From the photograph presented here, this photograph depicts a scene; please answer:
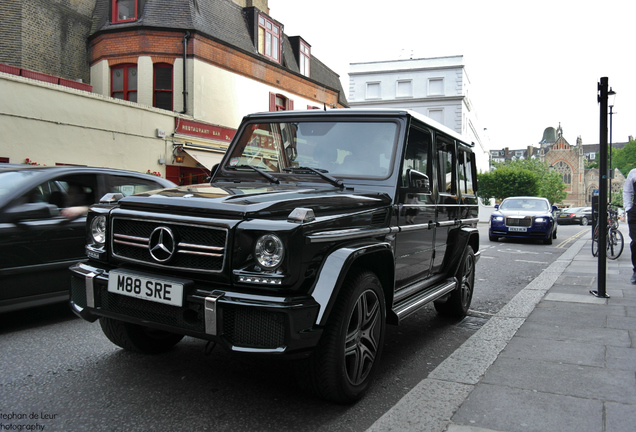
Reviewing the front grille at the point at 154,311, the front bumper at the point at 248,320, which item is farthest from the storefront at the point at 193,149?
the front bumper at the point at 248,320

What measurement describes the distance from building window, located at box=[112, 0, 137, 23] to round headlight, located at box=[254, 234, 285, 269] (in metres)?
20.2

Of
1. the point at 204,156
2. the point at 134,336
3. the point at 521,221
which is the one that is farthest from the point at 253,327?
the point at 204,156

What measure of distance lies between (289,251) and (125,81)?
63.7 ft

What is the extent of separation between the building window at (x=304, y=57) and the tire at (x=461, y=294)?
23406mm

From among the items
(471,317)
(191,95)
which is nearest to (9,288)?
(471,317)

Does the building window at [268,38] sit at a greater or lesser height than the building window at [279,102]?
greater

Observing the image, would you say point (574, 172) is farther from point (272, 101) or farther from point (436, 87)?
point (272, 101)

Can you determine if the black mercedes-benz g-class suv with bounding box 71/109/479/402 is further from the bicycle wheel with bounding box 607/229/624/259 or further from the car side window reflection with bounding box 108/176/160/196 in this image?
the bicycle wheel with bounding box 607/229/624/259

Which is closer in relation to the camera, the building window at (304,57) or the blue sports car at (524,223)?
the blue sports car at (524,223)

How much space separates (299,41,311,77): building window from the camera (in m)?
27.6

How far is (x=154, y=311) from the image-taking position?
9.29ft

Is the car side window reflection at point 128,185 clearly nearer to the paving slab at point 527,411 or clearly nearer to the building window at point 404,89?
the paving slab at point 527,411

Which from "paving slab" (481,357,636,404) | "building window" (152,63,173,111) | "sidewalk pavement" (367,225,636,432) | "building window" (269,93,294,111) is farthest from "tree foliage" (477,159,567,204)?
"paving slab" (481,357,636,404)

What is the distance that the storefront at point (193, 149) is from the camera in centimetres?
1919
